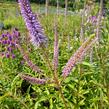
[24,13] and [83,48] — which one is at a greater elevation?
[24,13]

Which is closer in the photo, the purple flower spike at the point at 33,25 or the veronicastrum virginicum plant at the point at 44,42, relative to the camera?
the veronicastrum virginicum plant at the point at 44,42

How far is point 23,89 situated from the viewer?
5.54 meters

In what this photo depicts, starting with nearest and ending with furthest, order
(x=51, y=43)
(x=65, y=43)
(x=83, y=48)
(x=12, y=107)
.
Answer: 1. (x=83, y=48)
2. (x=12, y=107)
3. (x=51, y=43)
4. (x=65, y=43)

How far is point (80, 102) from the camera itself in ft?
12.7

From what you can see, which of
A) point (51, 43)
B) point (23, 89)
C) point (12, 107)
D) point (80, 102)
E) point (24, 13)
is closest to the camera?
point (24, 13)

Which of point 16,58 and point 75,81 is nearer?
point 75,81

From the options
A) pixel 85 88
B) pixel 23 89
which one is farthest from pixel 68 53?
pixel 85 88

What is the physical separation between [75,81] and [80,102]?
464 mm

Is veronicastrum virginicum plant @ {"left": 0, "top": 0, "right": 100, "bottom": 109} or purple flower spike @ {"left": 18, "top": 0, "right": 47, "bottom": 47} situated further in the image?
purple flower spike @ {"left": 18, "top": 0, "right": 47, "bottom": 47}

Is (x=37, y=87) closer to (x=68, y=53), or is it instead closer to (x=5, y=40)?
(x=68, y=53)

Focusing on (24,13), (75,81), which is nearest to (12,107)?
(75,81)

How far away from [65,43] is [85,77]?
77.4 inches

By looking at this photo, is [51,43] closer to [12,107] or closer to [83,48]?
[12,107]

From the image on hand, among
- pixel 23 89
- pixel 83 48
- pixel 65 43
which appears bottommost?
pixel 23 89
